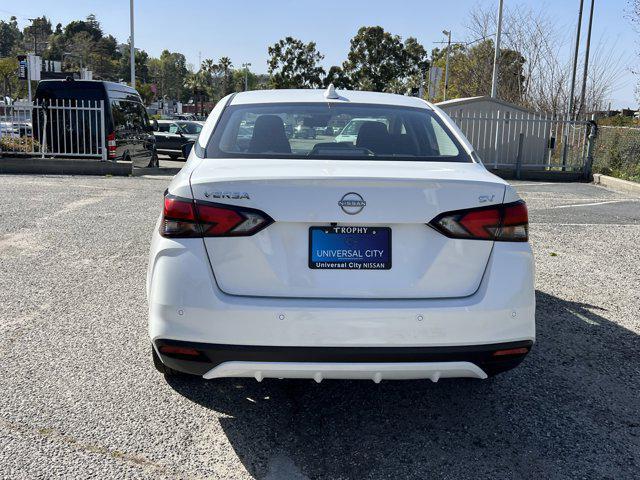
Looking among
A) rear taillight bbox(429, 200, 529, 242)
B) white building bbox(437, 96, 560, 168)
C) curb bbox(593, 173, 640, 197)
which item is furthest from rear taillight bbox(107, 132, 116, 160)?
rear taillight bbox(429, 200, 529, 242)

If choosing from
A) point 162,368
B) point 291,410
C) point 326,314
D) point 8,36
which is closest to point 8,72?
point 162,368

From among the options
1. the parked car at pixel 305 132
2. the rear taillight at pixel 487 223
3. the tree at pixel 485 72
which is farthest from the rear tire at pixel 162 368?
the tree at pixel 485 72

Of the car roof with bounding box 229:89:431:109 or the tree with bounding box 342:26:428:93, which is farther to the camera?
the tree with bounding box 342:26:428:93

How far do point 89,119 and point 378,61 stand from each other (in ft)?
184

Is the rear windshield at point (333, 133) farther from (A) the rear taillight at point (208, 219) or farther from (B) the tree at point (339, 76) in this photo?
(B) the tree at point (339, 76)

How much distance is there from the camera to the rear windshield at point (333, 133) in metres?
3.52

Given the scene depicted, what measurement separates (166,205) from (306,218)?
0.65 m

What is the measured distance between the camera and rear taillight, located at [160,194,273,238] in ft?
9.16

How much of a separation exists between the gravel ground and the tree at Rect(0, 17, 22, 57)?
12511 cm

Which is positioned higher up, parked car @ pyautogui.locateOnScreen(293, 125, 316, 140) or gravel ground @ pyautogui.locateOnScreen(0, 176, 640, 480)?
parked car @ pyautogui.locateOnScreen(293, 125, 316, 140)

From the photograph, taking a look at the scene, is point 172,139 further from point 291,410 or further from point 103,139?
point 291,410

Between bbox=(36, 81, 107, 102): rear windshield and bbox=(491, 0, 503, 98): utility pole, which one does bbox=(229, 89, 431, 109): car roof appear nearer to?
bbox=(36, 81, 107, 102): rear windshield

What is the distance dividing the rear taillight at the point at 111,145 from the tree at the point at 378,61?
178ft

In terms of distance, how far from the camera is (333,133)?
161 inches
